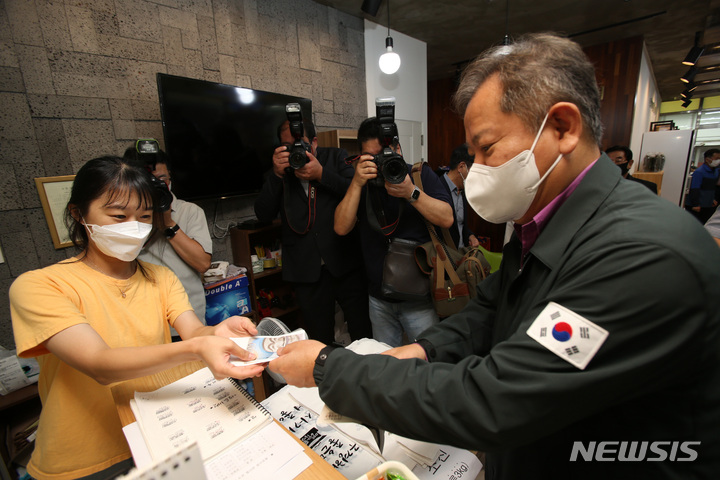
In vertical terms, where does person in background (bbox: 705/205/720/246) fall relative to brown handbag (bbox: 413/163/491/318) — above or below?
above

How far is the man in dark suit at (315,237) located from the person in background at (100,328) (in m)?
0.94

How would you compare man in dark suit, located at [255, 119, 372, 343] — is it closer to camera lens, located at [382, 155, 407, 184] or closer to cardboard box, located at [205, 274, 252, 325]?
cardboard box, located at [205, 274, 252, 325]

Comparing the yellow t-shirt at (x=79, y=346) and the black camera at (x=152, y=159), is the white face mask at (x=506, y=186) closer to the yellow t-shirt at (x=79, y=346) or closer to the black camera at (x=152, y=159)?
the yellow t-shirt at (x=79, y=346)

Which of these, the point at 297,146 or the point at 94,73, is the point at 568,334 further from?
the point at 94,73

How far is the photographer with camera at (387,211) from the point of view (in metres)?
1.70

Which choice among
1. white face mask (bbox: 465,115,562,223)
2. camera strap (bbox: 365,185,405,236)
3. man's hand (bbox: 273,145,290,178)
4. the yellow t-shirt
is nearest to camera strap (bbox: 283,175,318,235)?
man's hand (bbox: 273,145,290,178)

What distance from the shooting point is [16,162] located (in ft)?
5.86

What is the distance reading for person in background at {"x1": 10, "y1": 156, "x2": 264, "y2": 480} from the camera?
0.93m

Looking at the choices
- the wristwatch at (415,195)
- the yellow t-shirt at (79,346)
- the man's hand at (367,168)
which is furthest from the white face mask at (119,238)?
the wristwatch at (415,195)

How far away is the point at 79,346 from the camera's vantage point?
0.93m

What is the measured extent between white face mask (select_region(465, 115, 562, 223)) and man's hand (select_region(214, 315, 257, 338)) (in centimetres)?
82

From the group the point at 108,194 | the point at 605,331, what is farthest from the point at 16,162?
the point at 605,331

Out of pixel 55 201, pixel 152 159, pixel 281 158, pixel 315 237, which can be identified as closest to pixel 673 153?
pixel 315 237

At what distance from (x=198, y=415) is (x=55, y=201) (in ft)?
6.13
